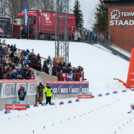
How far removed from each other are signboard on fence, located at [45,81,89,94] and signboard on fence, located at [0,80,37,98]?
1.96 meters

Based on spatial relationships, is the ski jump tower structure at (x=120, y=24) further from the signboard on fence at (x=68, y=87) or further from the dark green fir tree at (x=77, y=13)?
the signboard on fence at (x=68, y=87)

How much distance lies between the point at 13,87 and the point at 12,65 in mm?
1962

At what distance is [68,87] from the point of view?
24.6 metres

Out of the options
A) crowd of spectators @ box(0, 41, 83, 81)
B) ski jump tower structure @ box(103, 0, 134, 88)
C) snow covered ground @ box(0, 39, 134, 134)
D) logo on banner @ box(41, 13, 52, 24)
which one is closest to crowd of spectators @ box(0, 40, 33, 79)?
crowd of spectators @ box(0, 41, 83, 81)

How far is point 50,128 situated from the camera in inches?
512

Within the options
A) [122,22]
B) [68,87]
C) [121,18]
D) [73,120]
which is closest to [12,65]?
[68,87]

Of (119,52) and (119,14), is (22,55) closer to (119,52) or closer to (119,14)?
(119,52)

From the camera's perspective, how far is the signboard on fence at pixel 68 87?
23862 millimetres

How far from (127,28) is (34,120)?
105ft

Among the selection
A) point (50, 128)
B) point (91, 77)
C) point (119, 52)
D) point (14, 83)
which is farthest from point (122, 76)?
point (50, 128)

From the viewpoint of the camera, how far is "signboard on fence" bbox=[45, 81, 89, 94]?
78.3 ft

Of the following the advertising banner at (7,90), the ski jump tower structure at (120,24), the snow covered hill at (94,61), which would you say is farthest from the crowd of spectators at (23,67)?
the ski jump tower structure at (120,24)

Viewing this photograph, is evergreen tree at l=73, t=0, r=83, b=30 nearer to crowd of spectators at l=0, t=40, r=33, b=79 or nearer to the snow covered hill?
the snow covered hill

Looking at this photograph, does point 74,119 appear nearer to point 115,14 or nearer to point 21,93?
point 21,93
